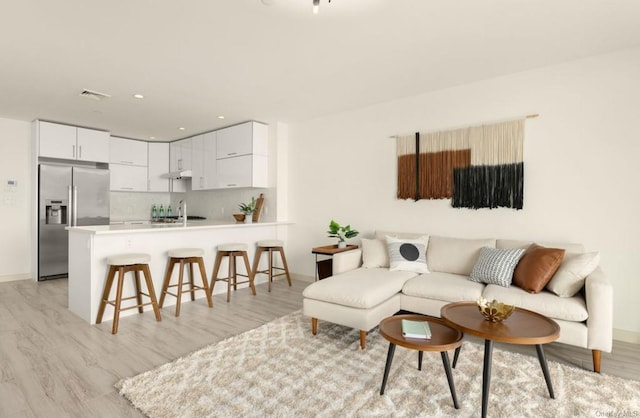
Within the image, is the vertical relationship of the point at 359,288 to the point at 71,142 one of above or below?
below

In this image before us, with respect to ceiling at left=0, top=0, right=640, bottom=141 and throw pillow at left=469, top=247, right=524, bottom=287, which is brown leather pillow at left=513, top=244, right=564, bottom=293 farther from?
ceiling at left=0, top=0, right=640, bottom=141

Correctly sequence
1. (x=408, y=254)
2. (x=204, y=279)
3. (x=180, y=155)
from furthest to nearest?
(x=180, y=155)
(x=204, y=279)
(x=408, y=254)

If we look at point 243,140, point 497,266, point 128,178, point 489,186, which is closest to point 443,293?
point 497,266

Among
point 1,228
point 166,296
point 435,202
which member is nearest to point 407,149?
point 435,202

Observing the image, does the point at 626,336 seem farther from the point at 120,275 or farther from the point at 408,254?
the point at 120,275

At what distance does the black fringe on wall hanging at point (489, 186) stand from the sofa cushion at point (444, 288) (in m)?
0.87

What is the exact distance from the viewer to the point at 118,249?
347 cm

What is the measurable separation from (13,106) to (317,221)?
4.30 metres

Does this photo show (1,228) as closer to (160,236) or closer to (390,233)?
(160,236)

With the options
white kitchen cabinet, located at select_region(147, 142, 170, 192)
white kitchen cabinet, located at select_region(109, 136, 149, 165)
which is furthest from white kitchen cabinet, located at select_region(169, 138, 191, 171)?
white kitchen cabinet, located at select_region(109, 136, 149, 165)

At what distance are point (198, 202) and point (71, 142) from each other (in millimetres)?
2257

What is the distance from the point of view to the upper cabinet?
502 centimetres

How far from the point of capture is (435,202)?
3902mm

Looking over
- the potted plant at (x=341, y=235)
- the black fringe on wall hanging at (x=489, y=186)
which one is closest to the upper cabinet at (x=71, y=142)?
the potted plant at (x=341, y=235)
